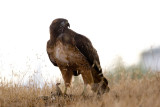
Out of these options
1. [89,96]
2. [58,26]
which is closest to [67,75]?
[89,96]

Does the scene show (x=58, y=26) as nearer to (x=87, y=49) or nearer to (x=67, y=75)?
(x=87, y=49)

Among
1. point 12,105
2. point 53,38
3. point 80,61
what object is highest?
point 53,38

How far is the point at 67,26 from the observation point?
6516 millimetres

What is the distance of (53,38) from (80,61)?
0.77m

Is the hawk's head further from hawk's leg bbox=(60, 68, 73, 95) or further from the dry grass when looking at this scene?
the dry grass

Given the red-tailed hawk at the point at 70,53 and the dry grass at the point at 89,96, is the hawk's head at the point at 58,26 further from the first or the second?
the dry grass at the point at 89,96

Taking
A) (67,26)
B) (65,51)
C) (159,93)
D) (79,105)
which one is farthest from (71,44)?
(159,93)

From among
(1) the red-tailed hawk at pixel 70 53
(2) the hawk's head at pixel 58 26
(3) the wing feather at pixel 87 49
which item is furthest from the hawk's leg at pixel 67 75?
(2) the hawk's head at pixel 58 26

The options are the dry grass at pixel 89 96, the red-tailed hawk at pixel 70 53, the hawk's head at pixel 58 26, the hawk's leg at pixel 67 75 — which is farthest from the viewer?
the hawk's leg at pixel 67 75

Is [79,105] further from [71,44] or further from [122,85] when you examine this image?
[122,85]

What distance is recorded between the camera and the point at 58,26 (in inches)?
249

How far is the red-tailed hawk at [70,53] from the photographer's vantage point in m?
6.05

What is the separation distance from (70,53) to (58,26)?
0.71 meters

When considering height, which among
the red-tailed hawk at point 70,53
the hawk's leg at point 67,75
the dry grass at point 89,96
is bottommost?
the dry grass at point 89,96
